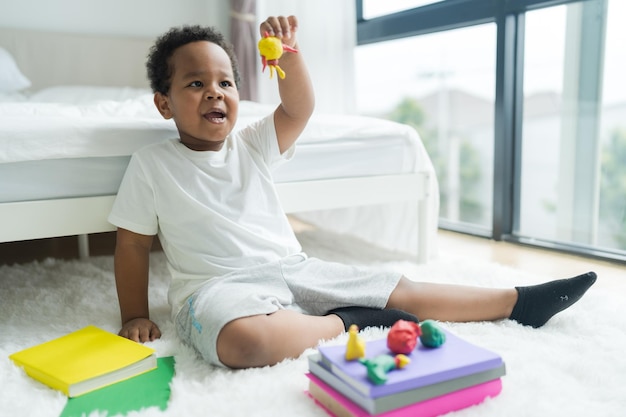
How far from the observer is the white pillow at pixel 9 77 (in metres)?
2.29

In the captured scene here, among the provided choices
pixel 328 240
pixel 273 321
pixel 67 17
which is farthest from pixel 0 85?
pixel 273 321

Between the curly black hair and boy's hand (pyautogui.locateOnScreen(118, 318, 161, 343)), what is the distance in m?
0.48

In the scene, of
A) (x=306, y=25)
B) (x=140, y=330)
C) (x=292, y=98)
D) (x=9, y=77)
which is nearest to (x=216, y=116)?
(x=292, y=98)

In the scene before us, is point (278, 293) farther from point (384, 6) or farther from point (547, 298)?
point (384, 6)

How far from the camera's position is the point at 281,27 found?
112cm

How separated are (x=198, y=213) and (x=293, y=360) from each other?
1.14 ft

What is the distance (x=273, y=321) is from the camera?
93cm

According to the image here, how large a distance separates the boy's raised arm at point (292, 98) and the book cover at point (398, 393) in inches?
23.0

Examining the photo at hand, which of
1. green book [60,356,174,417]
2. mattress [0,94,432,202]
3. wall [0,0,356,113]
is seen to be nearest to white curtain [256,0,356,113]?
wall [0,0,356,113]

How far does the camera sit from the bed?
114 cm

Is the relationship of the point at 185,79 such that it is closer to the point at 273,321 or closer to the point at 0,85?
the point at 273,321

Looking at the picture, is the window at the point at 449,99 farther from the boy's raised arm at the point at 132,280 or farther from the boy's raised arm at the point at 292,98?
the boy's raised arm at the point at 132,280

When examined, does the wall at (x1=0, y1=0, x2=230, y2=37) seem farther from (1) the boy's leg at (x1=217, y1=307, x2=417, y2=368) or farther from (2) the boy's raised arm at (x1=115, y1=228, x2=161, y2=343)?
(1) the boy's leg at (x1=217, y1=307, x2=417, y2=368)

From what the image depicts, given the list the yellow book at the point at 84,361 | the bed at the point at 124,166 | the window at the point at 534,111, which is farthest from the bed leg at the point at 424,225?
the yellow book at the point at 84,361
